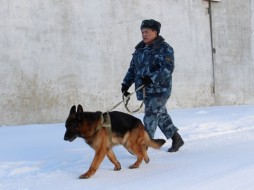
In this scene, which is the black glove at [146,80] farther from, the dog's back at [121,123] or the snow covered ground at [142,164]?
the snow covered ground at [142,164]

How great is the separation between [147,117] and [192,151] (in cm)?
83

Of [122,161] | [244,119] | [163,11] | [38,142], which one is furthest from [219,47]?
[122,161]

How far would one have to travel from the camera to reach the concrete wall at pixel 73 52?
8.73m

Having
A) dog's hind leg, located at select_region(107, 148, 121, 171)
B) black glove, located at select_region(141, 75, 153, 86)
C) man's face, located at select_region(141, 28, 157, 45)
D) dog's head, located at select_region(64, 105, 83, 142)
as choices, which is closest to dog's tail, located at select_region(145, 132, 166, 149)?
dog's hind leg, located at select_region(107, 148, 121, 171)

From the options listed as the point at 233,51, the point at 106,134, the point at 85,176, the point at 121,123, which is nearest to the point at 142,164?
the point at 121,123

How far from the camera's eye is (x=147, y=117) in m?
5.52

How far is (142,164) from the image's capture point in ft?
16.8

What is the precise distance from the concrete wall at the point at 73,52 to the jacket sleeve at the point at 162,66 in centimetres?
415

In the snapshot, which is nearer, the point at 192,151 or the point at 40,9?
the point at 192,151

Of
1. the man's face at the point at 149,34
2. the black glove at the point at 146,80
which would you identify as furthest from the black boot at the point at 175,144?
the man's face at the point at 149,34

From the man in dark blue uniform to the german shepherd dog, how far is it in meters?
0.47

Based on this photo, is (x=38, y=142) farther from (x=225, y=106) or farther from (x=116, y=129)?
(x=225, y=106)

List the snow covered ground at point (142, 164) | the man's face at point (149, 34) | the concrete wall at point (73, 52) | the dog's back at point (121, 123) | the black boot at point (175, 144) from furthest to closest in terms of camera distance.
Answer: the concrete wall at point (73, 52) < the black boot at point (175, 144) < the man's face at point (149, 34) < the dog's back at point (121, 123) < the snow covered ground at point (142, 164)

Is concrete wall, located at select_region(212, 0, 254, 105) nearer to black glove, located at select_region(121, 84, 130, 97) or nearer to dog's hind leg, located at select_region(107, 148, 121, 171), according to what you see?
black glove, located at select_region(121, 84, 130, 97)
